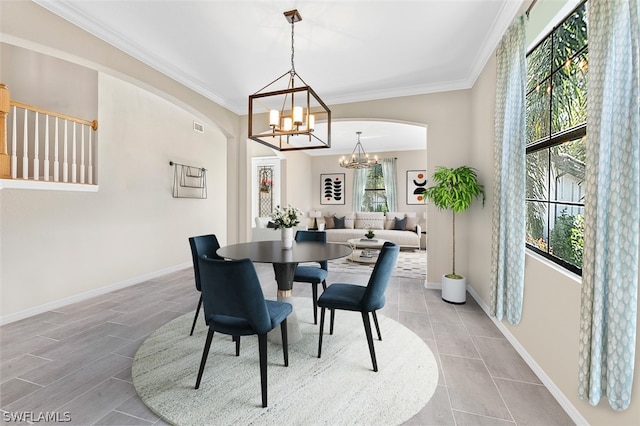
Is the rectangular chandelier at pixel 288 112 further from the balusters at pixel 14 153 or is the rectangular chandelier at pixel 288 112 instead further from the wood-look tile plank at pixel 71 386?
the balusters at pixel 14 153

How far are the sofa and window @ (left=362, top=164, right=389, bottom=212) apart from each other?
56 cm

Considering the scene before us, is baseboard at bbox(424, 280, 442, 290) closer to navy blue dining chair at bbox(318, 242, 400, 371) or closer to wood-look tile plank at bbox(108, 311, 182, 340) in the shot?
navy blue dining chair at bbox(318, 242, 400, 371)

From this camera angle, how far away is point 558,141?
1.97 metres

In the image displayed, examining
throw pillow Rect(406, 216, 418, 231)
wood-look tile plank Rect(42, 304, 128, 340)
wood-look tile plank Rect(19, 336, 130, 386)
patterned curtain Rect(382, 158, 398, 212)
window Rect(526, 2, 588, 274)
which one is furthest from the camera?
patterned curtain Rect(382, 158, 398, 212)

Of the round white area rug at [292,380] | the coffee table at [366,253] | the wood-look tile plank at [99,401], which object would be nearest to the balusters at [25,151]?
the round white area rug at [292,380]

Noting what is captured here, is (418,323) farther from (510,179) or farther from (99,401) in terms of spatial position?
(99,401)

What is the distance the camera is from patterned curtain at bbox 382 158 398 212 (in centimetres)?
875

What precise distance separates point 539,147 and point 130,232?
500 centimetres

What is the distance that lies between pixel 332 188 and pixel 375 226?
6.57 feet

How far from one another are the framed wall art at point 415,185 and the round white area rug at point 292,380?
6.46m

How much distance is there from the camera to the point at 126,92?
4.10 meters

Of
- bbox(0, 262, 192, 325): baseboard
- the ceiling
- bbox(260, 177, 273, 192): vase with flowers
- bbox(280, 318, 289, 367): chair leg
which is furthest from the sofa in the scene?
bbox(280, 318, 289, 367): chair leg

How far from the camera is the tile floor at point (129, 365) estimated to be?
161cm

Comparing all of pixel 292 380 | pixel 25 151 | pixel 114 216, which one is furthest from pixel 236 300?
pixel 114 216
